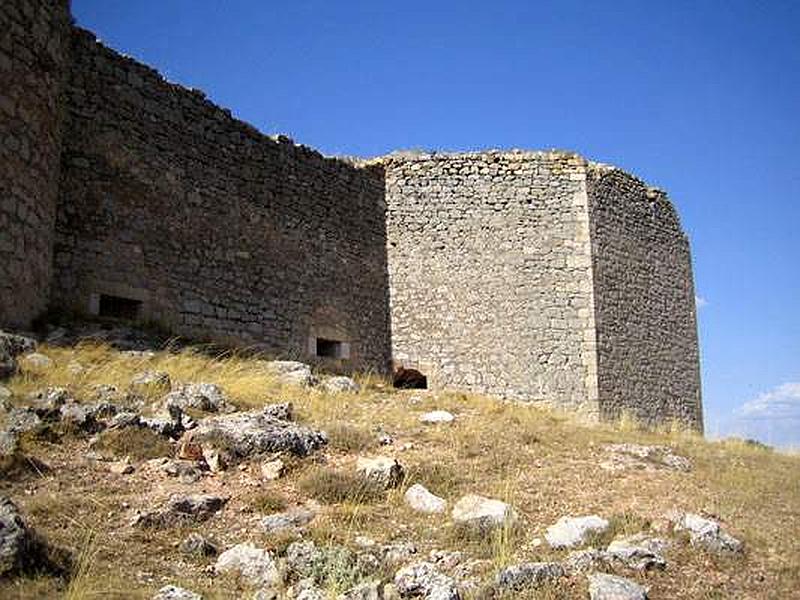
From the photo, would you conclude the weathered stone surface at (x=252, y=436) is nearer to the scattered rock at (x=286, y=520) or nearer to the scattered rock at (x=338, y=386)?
the scattered rock at (x=286, y=520)

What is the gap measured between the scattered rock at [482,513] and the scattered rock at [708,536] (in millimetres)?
1135

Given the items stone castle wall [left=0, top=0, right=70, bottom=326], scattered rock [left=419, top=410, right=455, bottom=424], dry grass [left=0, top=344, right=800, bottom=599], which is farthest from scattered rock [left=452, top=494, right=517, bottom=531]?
stone castle wall [left=0, top=0, right=70, bottom=326]

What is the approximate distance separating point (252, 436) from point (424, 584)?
7.54ft

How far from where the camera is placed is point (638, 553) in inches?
176

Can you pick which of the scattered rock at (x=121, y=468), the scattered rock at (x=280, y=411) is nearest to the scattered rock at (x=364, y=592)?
the scattered rock at (x=121, y=468)

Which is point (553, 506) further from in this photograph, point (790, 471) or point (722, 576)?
point (790, 471)

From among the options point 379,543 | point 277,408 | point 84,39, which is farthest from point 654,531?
point 84,39

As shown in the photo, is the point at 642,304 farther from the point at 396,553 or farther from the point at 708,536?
the point at 396,553

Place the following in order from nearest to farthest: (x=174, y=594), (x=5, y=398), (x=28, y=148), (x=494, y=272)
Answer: (x=174, y=594) → (x=5, y=398) → (x=28, y=148) → (x=494, y=272)

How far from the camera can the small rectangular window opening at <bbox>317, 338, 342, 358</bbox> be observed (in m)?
13.5

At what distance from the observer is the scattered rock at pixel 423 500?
516 cm

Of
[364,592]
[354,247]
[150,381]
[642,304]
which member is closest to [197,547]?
[364,592]

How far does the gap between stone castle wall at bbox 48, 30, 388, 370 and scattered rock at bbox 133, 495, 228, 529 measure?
5.39m

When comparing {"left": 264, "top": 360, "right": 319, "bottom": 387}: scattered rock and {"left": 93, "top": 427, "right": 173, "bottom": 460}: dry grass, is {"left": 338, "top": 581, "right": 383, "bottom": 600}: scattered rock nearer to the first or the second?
{"left": 93, "top": 427, "right": 173, "bottom": 460}: dry grass
